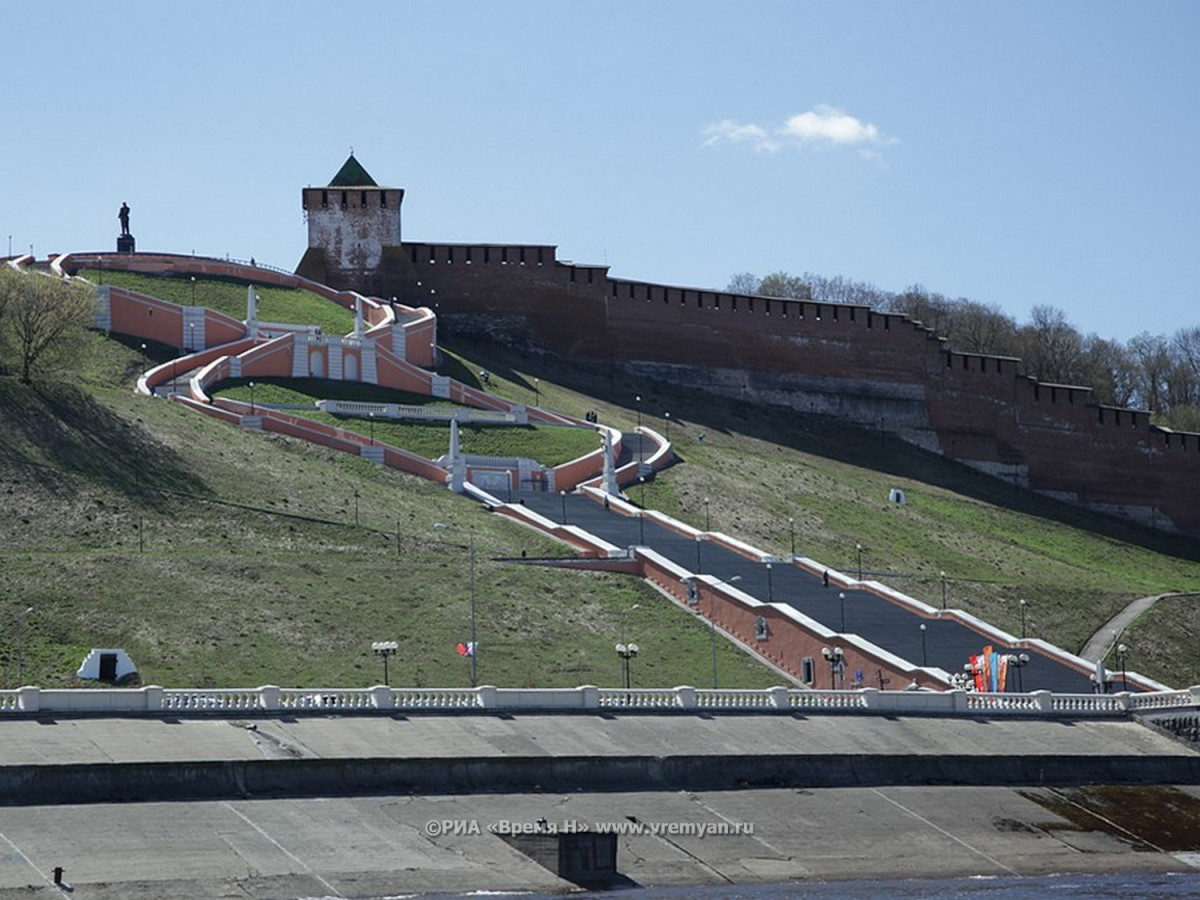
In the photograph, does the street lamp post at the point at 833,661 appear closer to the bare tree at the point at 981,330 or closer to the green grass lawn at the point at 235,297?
the green grass lawn at the point at 235,297

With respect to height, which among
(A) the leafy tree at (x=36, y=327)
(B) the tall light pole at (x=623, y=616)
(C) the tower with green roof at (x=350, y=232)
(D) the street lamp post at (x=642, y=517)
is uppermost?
(C) the tower with green roof at (x=350, y=232)

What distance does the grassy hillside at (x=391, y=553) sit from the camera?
193 ft

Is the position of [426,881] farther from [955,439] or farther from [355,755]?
[955,439]

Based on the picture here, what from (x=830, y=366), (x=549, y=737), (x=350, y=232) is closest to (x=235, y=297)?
(x=350, y=232)

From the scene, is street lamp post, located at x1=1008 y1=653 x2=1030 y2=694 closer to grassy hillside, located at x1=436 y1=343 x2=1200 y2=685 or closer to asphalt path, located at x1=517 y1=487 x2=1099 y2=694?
asphalt path, located at x1=517 y1=487 x2=1099 y2=694

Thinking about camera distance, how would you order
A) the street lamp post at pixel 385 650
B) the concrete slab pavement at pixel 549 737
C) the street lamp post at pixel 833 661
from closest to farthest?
the concrete slab pavement at pixel 549 737 → the street lamp post at pixel 385 650 → the street lamp post at pixel 833 661

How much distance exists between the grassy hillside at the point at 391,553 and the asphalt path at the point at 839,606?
3039 mm

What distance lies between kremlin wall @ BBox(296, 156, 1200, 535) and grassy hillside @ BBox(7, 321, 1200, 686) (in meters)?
6.21

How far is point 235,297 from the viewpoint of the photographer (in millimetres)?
105062

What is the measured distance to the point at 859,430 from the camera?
110500 mm

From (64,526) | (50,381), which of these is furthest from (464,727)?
(50,381)

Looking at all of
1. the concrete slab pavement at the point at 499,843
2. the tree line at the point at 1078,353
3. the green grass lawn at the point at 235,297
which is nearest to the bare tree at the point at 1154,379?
the tree line at the point at 1078,353

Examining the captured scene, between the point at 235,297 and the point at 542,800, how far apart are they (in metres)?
61.5

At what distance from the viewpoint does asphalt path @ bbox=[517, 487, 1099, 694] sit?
64812 millimetres
